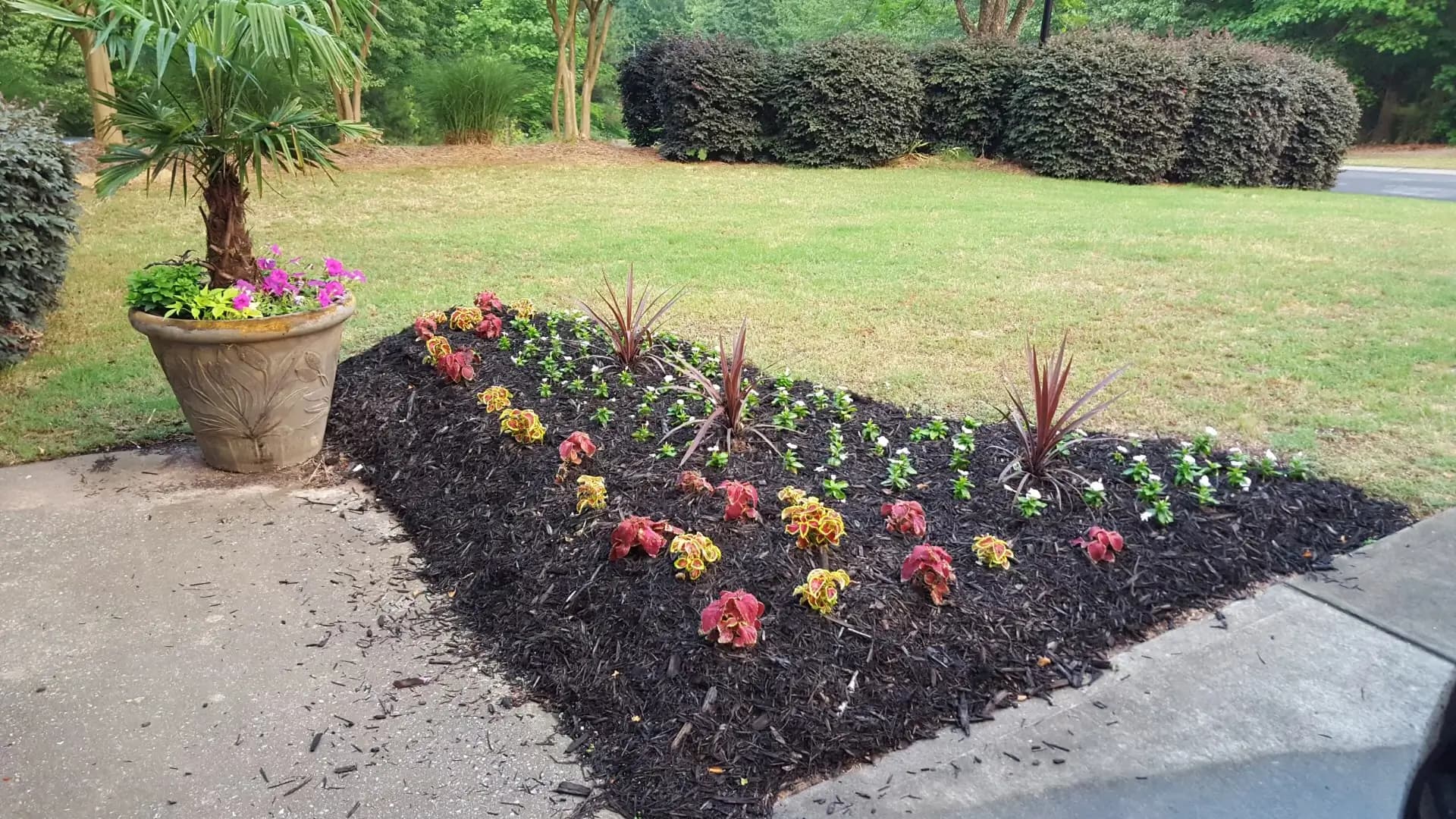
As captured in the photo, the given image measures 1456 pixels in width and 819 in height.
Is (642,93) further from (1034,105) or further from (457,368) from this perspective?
(457,368)

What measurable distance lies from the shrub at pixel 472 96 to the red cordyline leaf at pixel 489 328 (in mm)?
9768

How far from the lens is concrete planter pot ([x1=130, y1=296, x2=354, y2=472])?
3.42 metres

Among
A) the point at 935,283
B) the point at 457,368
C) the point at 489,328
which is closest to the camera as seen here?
the point at 457,368

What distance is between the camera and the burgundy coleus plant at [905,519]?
9.31 ft

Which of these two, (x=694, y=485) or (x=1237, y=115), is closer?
(x=694, y=485)

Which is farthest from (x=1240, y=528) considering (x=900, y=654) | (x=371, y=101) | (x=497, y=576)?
(x=371, y=101)

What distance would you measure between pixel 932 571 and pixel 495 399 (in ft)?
6.57

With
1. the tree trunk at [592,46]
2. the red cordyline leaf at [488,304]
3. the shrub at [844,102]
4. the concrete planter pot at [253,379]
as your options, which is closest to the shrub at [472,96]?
the tree trunk at [592,46]

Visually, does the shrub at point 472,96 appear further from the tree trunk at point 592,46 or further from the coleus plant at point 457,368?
the coleus plant at point 457,368

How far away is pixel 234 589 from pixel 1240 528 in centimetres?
325

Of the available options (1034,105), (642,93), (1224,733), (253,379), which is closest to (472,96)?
(642,93)

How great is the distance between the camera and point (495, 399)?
3.76 meters

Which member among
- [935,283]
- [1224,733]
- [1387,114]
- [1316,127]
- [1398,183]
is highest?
[1387,114]

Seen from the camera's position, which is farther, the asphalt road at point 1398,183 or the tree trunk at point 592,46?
the tree trunk at point 592,46
